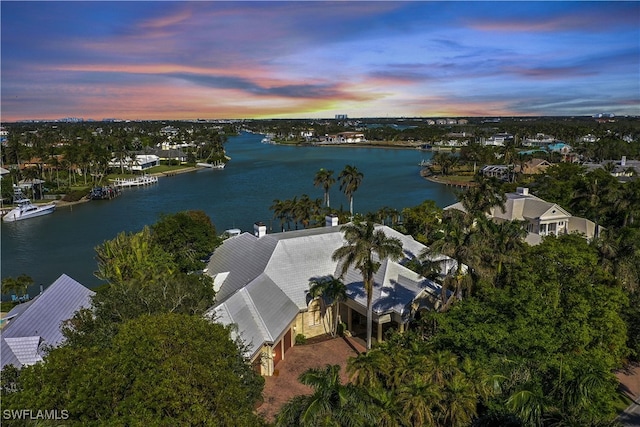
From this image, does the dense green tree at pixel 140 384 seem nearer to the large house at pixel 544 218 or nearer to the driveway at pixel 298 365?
the driveway at pixel 298 365

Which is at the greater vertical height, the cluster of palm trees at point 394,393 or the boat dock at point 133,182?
the cluster of palm trees at point 394,393

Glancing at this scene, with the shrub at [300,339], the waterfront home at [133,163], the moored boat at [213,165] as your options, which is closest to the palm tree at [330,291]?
the shrub at [300,339]

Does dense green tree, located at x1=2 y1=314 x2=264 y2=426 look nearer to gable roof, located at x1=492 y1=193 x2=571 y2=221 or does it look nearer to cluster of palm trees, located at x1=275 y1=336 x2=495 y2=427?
cluster of palm trees, located at x1=275 y1=336 x2=495 y2=427

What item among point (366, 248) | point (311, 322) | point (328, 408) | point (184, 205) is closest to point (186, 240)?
point (311, 322)

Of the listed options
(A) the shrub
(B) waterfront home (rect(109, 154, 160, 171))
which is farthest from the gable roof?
(B) waterfront home (rect(109, 154, 160, 171))

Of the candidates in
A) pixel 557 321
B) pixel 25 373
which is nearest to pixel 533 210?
pixel 557 321
